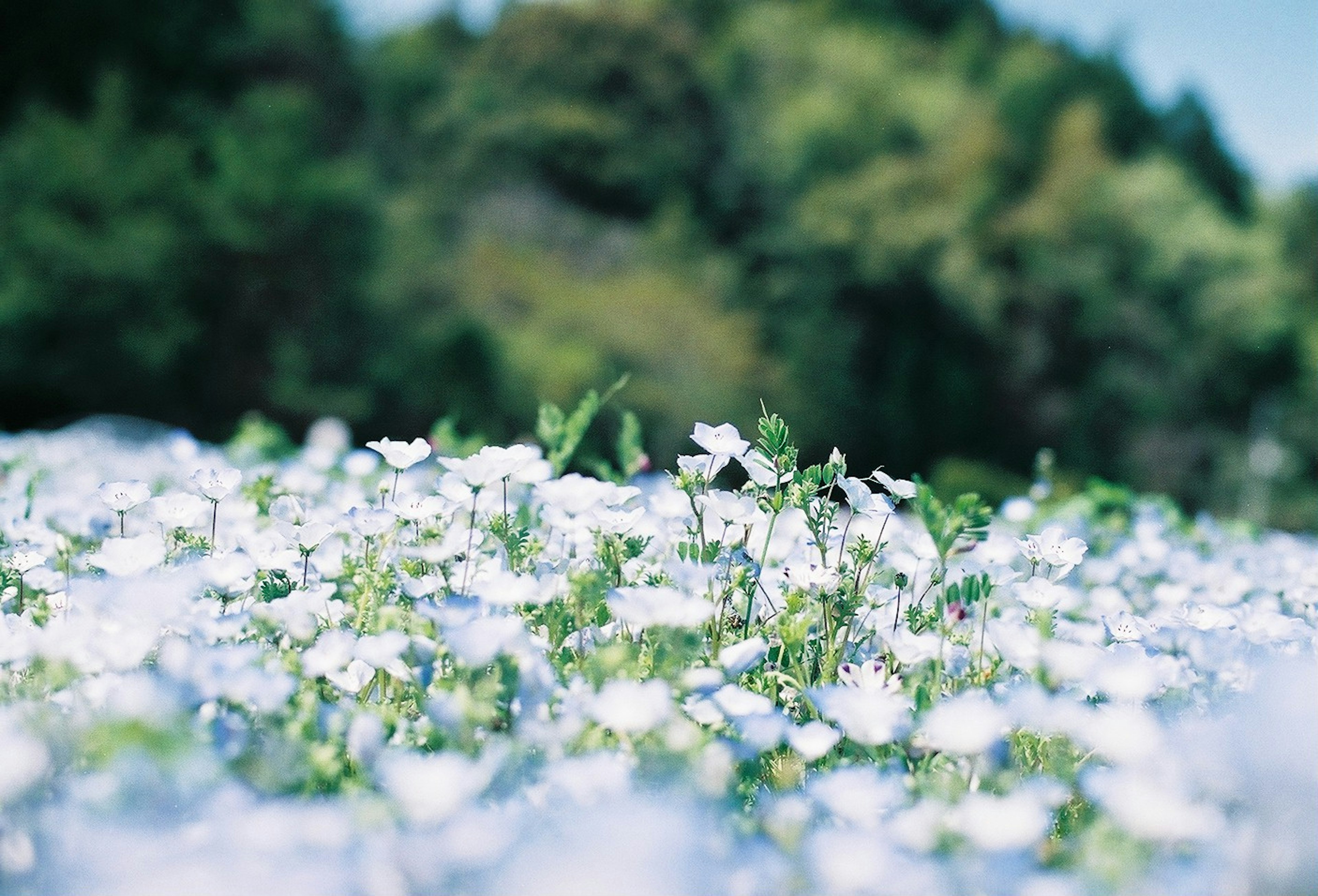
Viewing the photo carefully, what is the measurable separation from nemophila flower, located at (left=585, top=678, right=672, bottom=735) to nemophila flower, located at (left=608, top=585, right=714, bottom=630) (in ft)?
0.41

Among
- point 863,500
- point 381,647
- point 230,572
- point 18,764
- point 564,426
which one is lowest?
point 18,764

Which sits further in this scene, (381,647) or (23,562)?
(23,562)

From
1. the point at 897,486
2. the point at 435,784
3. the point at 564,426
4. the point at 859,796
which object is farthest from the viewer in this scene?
the point at 564,426

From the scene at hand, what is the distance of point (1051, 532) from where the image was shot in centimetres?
162

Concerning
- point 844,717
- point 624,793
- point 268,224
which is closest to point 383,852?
point 624,793

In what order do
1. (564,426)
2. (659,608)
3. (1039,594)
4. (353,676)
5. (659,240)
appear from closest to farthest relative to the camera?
(659,608) < (353,676) < (1039,594) < (564,426) < (659,240)

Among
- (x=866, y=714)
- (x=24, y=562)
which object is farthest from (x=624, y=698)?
(x=24, y=562)

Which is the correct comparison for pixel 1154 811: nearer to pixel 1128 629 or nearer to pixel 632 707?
pixel 632 707

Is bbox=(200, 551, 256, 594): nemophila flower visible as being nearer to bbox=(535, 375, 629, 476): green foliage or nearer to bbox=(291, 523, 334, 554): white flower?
bbox=(291, 523, 334, 554): white flower

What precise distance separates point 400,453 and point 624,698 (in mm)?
715

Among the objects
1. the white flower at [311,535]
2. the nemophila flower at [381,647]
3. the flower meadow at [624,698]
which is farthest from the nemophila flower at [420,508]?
the nemophila flower at [381,647]

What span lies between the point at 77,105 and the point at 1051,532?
14.6 metres

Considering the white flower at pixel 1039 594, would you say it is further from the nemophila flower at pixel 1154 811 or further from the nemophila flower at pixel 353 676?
the nemophila flower at pixel 353 676

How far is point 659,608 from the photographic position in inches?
47.6
